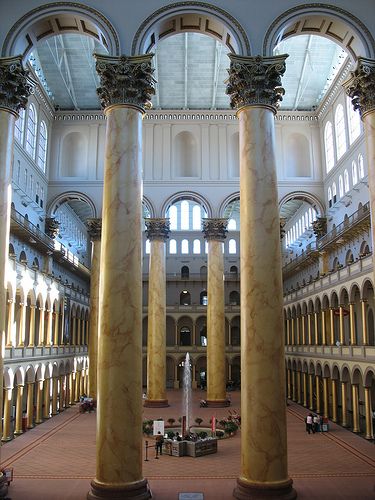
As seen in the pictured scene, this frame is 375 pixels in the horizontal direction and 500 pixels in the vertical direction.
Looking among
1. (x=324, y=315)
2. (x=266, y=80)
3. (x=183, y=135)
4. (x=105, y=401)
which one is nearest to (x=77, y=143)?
(x=183, y=135)

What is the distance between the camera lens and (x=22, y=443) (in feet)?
72.1

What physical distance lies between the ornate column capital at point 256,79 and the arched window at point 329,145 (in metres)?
21.5

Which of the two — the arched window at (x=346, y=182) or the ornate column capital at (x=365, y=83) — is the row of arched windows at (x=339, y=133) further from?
the ornate column capital at (x=365, y=83)

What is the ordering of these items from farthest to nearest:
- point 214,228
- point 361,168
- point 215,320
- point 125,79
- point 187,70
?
point 214,228, point 215,320, point 187,70, point 361,168, point 125,79

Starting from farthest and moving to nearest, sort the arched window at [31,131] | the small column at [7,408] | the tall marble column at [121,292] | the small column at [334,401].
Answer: the arched window at [31,131] → the small column at [334,401] → the small column at [7,408] → the tall marble column at [121,292]

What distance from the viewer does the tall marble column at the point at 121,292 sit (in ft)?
36.3

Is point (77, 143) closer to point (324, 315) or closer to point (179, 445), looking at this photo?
point (324, 315)

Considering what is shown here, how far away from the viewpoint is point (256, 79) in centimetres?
1260

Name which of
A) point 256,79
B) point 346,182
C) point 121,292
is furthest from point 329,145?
point 121,292

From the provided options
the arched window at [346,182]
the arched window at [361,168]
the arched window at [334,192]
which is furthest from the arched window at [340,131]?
the arched window at [361,168]

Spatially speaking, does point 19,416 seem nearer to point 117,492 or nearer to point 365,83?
point 117,492

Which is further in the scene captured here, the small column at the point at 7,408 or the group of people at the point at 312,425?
the group of people at the point at 312,425

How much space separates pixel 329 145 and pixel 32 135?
1805cm

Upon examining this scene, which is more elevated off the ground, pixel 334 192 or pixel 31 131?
pixel 31 131
